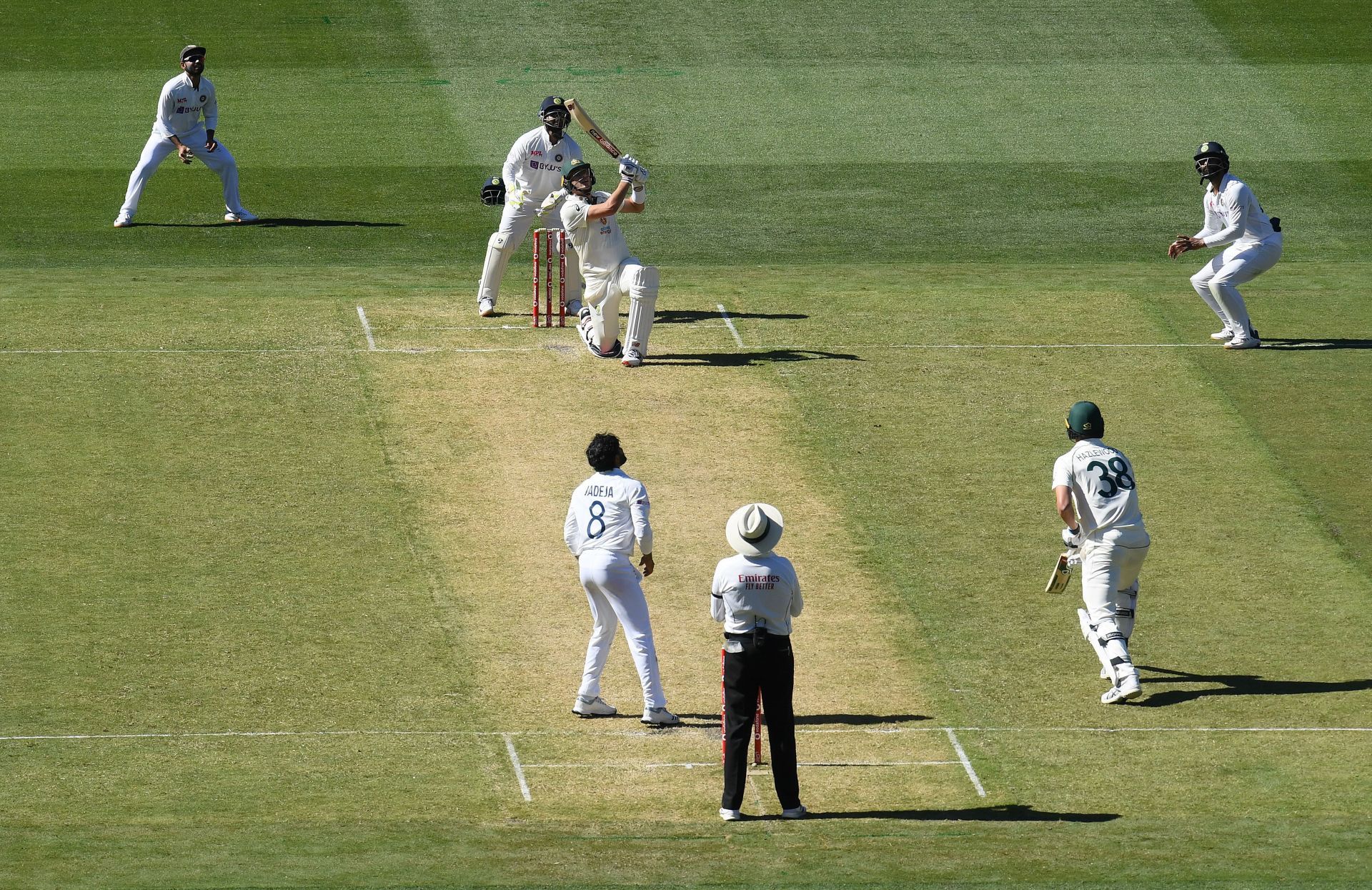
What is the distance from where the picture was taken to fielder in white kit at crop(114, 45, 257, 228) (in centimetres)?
2852

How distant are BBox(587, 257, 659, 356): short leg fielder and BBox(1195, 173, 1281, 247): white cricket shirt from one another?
21.3 feet

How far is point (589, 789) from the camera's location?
49.6 feet

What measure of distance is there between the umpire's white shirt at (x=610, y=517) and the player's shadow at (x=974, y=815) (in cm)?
243

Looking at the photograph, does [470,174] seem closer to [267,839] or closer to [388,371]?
[388,371]

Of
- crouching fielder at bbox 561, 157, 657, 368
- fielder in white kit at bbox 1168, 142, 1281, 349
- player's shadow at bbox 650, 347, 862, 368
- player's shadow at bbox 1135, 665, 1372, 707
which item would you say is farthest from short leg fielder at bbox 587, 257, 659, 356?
player's shadow at bbox 1135, 665, 1372, 707

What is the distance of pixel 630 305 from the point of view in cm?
2405

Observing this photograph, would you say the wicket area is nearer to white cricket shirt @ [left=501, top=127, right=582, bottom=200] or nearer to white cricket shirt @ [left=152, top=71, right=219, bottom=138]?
white cricket shirt @ [left=501, top=127, right=582, bottom=200]

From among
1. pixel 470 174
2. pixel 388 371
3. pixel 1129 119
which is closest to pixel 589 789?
pixel 388 371

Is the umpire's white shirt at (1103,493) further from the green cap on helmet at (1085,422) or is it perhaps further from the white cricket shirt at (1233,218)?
the white cricket shirt at (1233,218)

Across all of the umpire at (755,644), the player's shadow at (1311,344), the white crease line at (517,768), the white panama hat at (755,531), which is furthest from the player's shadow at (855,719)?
the player's shadow at (1311,344)

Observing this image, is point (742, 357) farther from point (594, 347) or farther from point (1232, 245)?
point (1232, 245)

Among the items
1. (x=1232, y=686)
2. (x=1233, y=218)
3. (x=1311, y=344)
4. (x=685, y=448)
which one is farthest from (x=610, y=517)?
(x=1311, y=344)

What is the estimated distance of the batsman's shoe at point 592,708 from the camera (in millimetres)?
16406

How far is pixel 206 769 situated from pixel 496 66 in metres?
22.8
